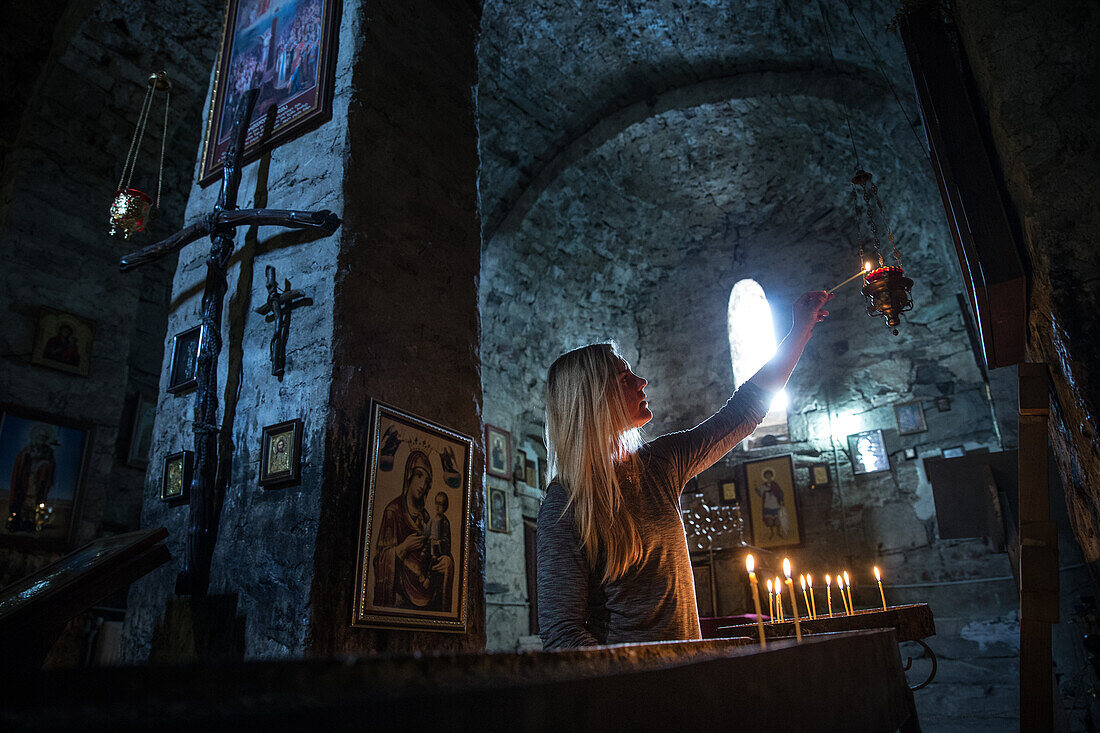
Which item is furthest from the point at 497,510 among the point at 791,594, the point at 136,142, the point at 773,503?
the point at 791,594

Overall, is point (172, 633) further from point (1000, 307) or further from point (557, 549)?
point (1000, 307)

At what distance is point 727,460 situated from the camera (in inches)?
364

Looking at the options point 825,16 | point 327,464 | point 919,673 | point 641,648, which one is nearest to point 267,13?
point 327,464

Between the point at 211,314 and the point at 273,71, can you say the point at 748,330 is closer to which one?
the point at 273,71

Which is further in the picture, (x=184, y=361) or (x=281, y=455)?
(x=184, y=361)

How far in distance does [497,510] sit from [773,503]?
361cm

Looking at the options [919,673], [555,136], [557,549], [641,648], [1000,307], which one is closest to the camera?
[641,648]

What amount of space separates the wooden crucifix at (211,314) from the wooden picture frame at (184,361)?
0.29m

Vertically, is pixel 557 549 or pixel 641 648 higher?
pixel 557 549

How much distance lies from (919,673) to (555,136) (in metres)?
7.71

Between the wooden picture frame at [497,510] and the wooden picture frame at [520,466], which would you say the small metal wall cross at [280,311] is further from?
the wooden picture frame at [520,466]

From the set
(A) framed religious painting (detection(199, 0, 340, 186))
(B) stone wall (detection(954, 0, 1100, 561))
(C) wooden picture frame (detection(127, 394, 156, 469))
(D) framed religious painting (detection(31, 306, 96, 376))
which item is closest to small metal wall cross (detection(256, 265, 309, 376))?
(A) framed religious painting (detection(199, 0, 340, 186))

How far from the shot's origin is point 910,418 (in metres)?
8.16

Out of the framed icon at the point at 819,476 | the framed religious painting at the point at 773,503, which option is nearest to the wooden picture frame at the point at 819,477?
the framed icon at the point at 819,476
